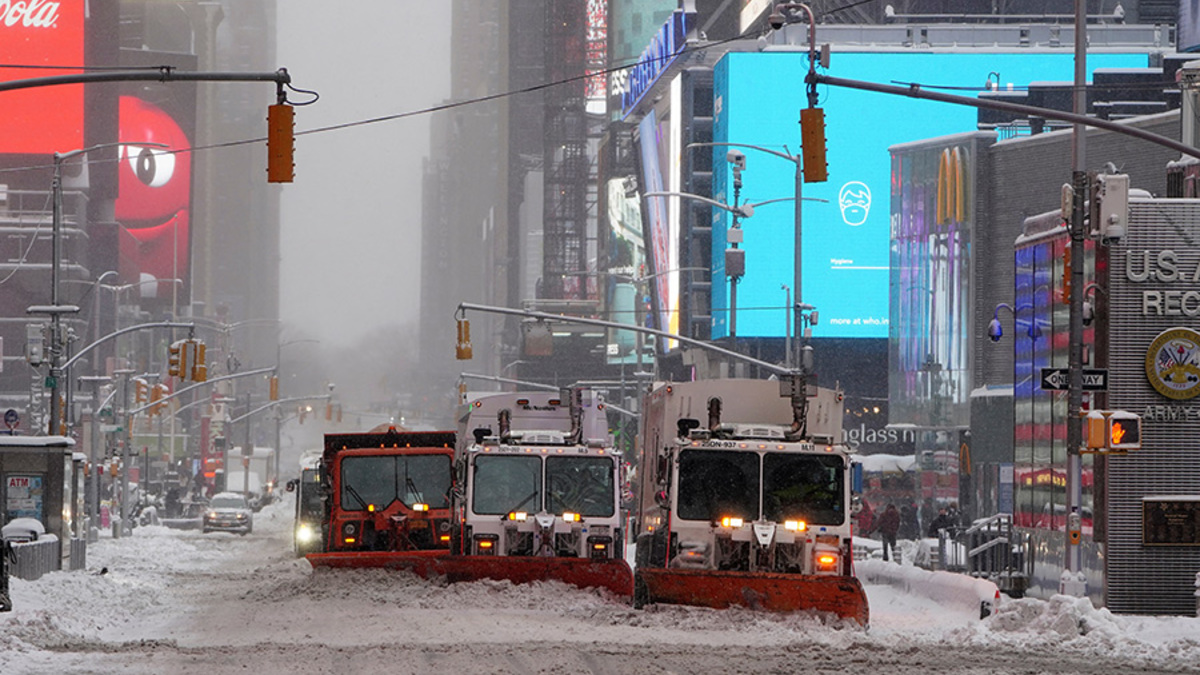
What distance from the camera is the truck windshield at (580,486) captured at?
2748 cm

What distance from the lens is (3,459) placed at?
1379 inches

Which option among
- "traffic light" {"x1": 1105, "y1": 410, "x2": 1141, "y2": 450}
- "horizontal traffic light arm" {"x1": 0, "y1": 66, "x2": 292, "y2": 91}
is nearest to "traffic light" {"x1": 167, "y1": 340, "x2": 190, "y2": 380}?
"horizontal traffic light arm" {"x1": 0, "y1": 66, "x2": 292, "y2": 91}

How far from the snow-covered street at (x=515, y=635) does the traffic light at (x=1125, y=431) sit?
8.25 feet

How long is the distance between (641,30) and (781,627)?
170863 millimetres

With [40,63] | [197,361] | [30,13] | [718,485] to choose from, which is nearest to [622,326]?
[197,361]

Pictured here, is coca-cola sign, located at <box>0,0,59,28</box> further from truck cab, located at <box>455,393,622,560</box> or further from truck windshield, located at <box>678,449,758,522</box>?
truck windshield, located at <box>678,449,758,522</box>

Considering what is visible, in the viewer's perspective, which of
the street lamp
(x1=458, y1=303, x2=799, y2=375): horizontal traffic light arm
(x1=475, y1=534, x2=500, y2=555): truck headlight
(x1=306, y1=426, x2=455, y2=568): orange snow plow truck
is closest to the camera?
(x1=475, y1=534, x2=500, y2=555): truck headlight

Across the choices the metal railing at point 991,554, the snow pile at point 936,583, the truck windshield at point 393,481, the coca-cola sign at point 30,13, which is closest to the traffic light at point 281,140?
the truck windshield at point 393,481

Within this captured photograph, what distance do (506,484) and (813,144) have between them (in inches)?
313

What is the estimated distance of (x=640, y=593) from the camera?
76.7 ft

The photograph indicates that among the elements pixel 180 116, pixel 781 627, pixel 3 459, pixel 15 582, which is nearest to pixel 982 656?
pixel 781 627

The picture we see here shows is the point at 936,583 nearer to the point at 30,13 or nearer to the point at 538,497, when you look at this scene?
the point at 538,497

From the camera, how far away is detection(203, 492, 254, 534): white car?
68875 millimetres

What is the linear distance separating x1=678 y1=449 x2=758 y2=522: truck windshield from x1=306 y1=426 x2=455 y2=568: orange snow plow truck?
7499 mm
